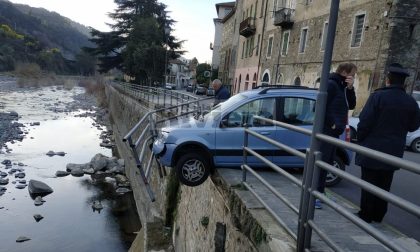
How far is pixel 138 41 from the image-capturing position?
122ft

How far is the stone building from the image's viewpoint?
15344mm

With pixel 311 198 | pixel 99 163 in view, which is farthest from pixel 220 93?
pixel 99 163

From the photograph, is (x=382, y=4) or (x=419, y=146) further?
(x=382, y=4)

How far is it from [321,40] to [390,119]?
18628 mm

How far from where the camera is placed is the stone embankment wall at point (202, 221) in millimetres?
3754

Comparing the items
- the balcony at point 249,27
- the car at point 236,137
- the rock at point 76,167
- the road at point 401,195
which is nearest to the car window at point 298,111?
the car at point 236,137

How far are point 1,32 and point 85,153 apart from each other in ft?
332

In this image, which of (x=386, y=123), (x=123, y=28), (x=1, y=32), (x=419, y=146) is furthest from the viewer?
(x=1, y=32)

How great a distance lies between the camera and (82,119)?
153ft

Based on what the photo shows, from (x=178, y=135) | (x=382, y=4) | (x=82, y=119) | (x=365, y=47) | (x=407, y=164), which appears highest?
(x=382, y=4)

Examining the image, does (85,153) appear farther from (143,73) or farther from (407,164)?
(407,164)

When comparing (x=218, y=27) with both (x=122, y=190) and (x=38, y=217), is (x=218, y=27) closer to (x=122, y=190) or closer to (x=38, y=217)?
(x=122, y=190)

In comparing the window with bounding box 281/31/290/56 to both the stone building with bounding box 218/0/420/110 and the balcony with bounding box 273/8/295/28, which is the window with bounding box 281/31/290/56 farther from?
the balcony with bounding box 273/8/295/28

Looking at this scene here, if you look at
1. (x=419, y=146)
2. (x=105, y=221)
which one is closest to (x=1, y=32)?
(x=105, y=221)
